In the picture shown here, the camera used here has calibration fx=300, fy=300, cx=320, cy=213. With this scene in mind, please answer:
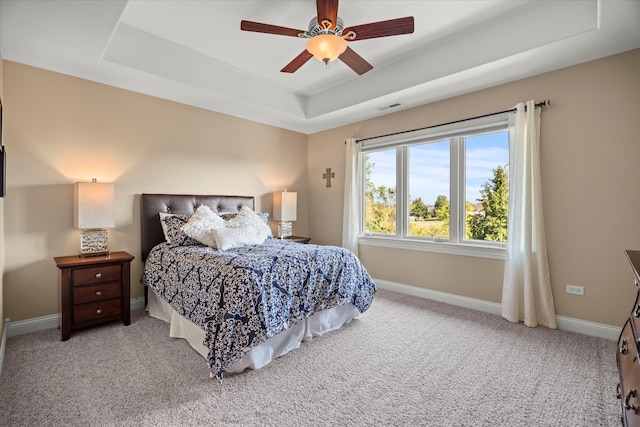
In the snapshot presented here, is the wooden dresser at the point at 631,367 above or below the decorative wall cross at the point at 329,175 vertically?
below

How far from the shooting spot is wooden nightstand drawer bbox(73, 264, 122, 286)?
9.11ft

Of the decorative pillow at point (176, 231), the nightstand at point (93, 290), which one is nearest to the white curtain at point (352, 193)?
the decorative pillow at point (176, 231)

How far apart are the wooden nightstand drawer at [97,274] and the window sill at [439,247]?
3.25 meters

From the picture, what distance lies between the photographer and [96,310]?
288 centimetres

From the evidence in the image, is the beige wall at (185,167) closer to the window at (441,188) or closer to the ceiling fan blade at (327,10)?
the window at (441,188)

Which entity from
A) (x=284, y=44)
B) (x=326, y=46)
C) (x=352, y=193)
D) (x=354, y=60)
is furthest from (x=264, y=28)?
(x=352, y=193)

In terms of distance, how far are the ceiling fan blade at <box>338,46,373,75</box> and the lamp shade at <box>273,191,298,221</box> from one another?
2390mm

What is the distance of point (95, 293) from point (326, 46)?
305cm

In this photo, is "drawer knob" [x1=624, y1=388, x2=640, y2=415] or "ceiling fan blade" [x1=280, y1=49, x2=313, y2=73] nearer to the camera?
"drawer knob" [x1=624, y1=388, x2=640, y2=415]

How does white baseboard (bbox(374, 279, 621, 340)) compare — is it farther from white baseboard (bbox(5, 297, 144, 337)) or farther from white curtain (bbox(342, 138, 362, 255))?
white baseboard (bbox(5, 297, 144, 337))

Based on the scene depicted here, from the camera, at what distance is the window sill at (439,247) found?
3484 millimetres

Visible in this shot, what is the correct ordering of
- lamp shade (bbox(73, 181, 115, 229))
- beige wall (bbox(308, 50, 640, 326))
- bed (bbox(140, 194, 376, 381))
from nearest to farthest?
bed (bbox(140, 194, 376, 381)), beige wall (bbox(308, 50, 640, 326)), lamp shade (bbox(73, 181, 115, 229))

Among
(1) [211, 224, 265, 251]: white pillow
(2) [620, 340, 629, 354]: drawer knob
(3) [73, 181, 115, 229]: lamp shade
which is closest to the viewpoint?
(2) [620, 340, 629, 354]: drawer knob

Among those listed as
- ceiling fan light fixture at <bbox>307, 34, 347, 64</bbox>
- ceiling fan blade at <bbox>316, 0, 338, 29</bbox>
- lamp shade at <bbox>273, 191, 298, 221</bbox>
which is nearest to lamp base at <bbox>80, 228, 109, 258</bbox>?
lamp shade at <bbox>273, 191, 298, 221</bbox>
